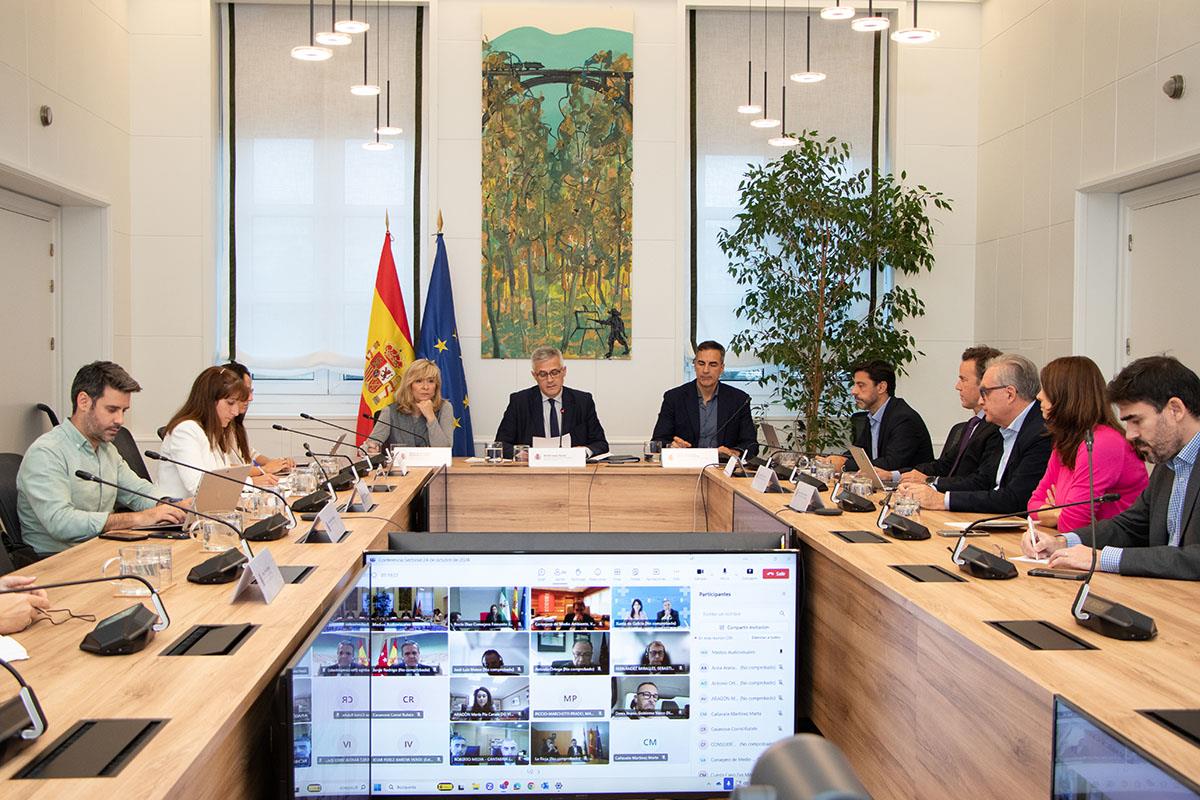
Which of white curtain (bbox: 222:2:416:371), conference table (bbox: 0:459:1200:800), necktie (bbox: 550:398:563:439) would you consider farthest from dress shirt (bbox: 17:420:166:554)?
white curtain (bbox: 222:2:416:371)

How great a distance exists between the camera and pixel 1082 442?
3434 mm

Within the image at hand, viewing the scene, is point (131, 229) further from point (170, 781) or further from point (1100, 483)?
point (170, 781)

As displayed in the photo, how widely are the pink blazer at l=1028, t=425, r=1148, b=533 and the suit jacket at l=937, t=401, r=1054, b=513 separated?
33 centimetres

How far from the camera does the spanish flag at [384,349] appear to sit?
6891 mm

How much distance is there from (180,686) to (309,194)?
6.08 m

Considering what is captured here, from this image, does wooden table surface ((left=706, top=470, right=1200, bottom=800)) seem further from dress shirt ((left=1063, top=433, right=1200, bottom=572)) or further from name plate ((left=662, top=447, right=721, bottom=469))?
name plate ((left=662, top=447, right=721, bottom=469))

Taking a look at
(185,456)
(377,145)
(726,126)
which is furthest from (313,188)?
(185,456)

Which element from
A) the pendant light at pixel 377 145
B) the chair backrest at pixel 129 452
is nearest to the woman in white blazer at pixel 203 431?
the chair backrest at pixel 129 452

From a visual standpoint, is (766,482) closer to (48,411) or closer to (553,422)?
(553,422)

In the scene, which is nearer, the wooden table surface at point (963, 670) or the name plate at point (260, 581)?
the wooden table surface at point (963, 670)

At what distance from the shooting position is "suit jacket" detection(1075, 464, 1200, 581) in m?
2.46

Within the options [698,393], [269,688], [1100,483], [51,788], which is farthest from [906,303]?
[51,788]

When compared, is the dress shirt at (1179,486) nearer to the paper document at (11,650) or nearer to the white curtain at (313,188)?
the paper document at (11,650)

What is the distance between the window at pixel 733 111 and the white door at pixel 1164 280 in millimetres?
2294
